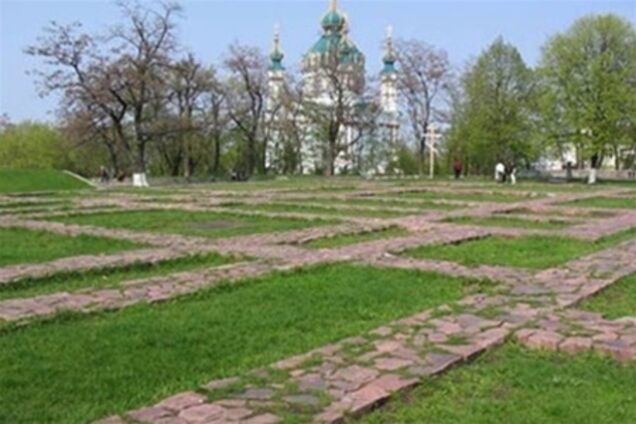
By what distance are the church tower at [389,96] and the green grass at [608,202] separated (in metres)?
26.4

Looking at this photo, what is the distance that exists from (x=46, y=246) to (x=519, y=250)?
6205mm

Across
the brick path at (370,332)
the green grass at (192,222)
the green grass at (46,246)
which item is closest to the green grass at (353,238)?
the brick path at (370,332)

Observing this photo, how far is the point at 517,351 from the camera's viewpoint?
459 centimetres

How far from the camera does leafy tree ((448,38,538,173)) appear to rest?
1601 inches

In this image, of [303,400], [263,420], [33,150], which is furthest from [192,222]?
[33,150]

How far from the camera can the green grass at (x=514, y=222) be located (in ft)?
40.6

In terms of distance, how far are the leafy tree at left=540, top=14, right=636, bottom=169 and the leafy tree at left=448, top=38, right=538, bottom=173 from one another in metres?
2.72

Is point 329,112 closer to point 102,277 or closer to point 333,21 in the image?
point 333,21

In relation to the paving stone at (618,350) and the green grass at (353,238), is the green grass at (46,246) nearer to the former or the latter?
the green grass at (353,238)

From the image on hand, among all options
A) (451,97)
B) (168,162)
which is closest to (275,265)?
(451,97)

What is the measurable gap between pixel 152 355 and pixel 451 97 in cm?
4231

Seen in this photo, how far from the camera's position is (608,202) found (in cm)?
1842

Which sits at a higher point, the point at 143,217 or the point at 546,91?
the point at 546,91

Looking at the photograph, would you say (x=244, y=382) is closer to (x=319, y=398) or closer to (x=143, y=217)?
(x=319, y=398)
